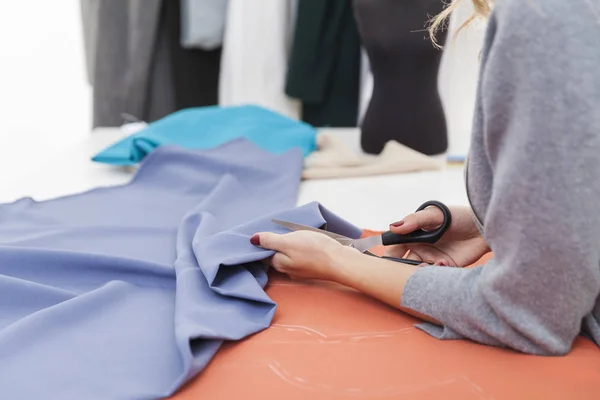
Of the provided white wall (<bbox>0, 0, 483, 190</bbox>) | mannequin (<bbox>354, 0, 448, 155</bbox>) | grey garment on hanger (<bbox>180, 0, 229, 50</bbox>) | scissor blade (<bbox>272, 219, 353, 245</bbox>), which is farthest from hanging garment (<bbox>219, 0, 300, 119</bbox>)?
scissor blade (<bbox>272, 219, 353, 245</bbox>)

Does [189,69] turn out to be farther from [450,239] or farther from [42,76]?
[450,239]

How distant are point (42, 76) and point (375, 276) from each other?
5.47 feet

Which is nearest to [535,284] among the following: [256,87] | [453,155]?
[453,155]

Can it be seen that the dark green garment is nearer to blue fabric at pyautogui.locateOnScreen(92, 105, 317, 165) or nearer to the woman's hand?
blue fabric at pyautogui.locateOnScreen(92, 105, 317, 165)

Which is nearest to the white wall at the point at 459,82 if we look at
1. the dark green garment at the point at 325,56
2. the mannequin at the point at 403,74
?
the mannequin at the point at 403,74

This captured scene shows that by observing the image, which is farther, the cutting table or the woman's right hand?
the woman's right hand

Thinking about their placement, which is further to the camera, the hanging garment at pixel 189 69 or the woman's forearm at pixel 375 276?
the hanging garment at pixel 189 69

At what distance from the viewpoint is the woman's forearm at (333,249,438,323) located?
2.02ft

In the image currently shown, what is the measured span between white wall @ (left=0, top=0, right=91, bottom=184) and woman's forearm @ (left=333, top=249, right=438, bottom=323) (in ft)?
4.74

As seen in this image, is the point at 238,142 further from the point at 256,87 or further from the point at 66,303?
the point at 66,303

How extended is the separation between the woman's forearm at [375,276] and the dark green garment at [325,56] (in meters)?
0.96

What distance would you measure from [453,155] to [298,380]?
2.79ft

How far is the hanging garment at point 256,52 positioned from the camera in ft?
5.16

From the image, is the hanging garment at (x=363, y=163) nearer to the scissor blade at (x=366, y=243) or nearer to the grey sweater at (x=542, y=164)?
the scissor blade at (x=366, y=243)
